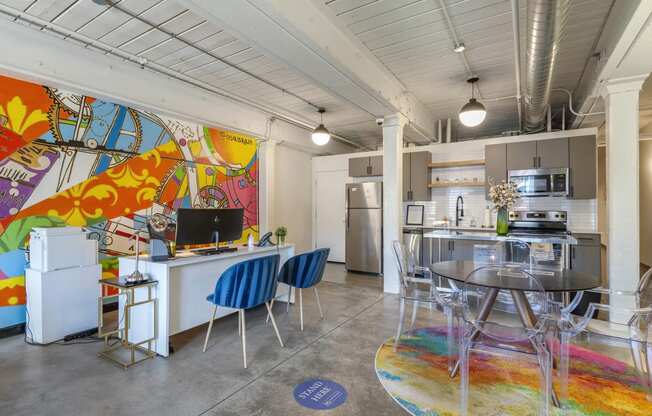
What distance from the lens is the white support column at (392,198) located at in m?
4.79

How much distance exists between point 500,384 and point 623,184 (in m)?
2.58

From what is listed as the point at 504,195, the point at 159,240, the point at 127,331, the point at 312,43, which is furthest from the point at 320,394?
the point at 504,195

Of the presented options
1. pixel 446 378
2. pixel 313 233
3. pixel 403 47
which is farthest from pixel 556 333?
pixel 313 233

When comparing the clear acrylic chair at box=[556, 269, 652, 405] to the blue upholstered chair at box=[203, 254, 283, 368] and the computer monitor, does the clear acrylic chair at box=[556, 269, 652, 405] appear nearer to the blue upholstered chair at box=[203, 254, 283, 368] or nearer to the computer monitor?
the blue upholstered chair at box=[203, 254, 283, 368]

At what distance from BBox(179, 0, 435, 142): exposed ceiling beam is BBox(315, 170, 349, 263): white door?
120 inches

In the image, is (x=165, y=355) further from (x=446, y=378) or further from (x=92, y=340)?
(x=446, y=378)

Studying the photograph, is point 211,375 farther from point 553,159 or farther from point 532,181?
point 553,159

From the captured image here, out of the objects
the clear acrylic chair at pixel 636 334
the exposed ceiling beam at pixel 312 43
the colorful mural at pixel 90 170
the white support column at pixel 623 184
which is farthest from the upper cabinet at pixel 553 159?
the colorful mural at pixel 90 170

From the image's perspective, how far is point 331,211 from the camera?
734 centimetres

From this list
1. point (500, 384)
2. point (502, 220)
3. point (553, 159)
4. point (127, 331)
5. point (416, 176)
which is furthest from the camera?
point (416, 176)

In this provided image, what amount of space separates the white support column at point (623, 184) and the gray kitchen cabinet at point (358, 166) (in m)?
3.92

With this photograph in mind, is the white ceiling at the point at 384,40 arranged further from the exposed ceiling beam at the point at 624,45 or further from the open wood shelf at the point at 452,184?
the open wood shelf at the point at 452,184

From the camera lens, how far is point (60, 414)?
2.01m

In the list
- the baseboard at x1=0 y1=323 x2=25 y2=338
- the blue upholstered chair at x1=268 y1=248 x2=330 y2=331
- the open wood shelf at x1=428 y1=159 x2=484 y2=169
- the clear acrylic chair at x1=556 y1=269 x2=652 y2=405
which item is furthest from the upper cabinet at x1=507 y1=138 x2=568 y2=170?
the baseboard at x1=0 y1=323 x2=25 y2=338
